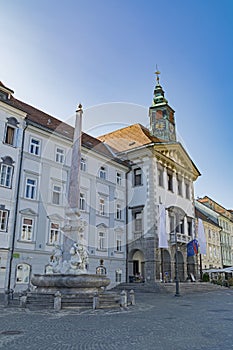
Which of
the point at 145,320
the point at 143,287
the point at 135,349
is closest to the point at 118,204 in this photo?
the point at 143,287

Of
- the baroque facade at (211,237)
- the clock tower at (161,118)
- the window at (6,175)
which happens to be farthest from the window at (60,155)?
the baroque facade at (211,237)

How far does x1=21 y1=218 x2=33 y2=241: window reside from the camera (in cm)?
2315

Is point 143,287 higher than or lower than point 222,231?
lower

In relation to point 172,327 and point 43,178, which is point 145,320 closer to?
point 172,327

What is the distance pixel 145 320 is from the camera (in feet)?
36.1

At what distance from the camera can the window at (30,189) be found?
79.0 ft

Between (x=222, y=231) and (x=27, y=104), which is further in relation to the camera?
(x=222, y=231)

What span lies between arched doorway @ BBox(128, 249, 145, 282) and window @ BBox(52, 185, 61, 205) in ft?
34.5

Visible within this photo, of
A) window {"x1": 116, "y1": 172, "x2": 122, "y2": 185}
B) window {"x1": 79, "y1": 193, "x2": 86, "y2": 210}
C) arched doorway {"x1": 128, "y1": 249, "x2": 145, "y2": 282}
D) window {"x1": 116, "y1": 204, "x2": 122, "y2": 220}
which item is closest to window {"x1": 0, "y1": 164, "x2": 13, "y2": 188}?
window {"x1": 79, "y1": 193, "x2": 86, "y2": 210}

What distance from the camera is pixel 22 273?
74.0ft

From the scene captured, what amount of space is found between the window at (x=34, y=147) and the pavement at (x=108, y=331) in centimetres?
1459

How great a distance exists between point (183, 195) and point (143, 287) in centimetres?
1444

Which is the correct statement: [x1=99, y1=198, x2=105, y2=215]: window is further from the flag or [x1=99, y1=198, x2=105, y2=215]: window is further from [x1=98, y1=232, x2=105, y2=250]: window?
the flag

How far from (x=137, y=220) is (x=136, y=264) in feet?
16.0
